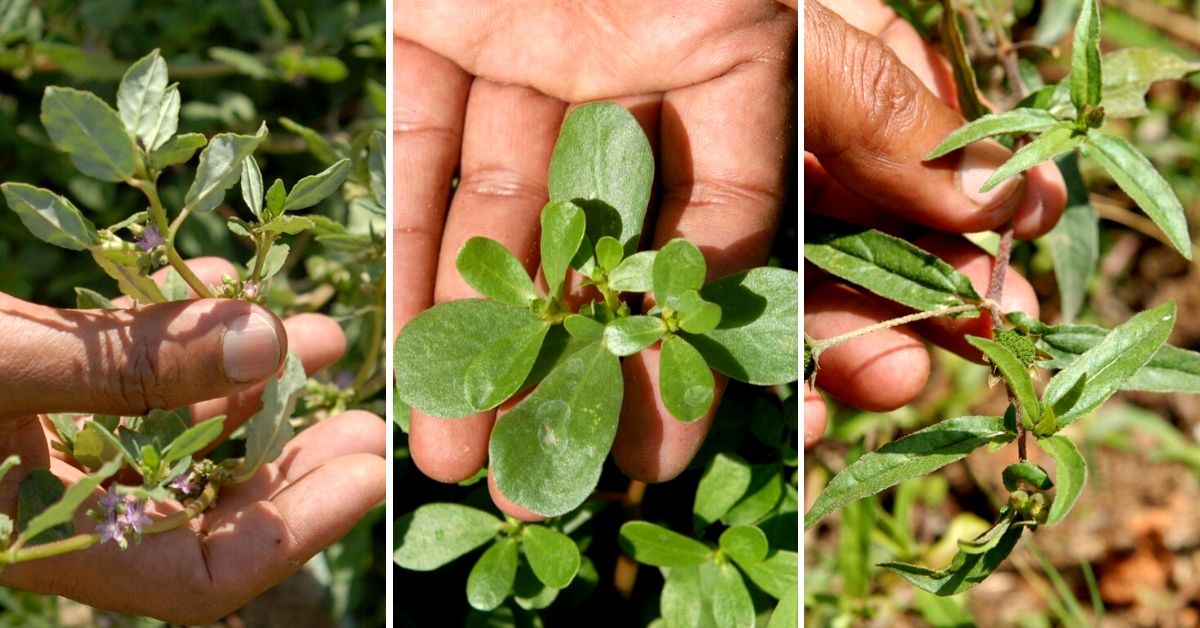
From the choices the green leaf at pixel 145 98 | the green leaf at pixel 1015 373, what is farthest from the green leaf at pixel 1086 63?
the green leaf at pixel 145 98

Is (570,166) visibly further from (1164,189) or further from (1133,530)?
(1133,530)

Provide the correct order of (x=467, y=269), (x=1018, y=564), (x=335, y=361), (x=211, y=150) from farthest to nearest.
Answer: (x=1018, y=564)
(x=335, y=361)
(x=467, y=269)
(x=211, y=150)

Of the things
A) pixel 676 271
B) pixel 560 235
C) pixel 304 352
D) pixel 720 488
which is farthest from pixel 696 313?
pixel 304 352

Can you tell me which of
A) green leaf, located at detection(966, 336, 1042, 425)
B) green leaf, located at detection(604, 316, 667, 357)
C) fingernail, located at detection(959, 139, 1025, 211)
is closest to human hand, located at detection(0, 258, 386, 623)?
green leaf, located at detection(604, 316, 667, 357)

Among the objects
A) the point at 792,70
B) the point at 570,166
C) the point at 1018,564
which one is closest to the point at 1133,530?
the point at 1018,564

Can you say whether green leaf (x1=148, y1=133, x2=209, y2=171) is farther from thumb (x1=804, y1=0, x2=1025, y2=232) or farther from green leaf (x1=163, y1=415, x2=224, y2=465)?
thumb (x1=804, y1=0, x2=1025, y2=232)

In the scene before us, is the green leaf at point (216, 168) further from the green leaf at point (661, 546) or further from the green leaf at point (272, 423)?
the green leaf at point (661, 546)
